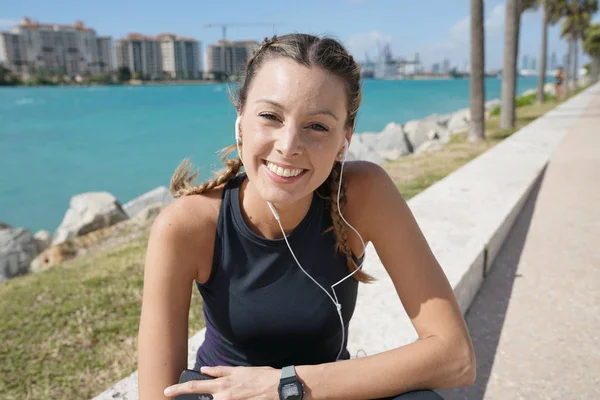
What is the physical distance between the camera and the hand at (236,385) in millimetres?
1539

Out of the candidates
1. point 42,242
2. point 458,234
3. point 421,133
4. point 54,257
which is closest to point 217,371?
point 458,234

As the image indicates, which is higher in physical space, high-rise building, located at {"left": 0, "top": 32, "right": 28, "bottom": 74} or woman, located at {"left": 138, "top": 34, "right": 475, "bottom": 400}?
high-rise building, located at {"left": 0, "top": 32, "right": 28, "bottom": 74}

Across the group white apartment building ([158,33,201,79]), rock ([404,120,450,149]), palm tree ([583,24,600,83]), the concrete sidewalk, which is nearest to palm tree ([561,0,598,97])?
palm tree ([583,24,600,83])

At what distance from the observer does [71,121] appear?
160 ft

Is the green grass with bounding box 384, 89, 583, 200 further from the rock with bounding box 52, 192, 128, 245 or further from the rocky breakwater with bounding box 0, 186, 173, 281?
the rock with bounding box 52, 192, 128, 245

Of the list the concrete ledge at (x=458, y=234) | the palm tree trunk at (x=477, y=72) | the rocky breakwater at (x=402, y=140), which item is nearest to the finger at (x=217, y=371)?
the concrete ledge at (x=458, y=234)

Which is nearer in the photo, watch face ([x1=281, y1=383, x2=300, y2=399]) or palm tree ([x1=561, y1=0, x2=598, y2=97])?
watch face ([x1=281, y1=383, x2=300, y2=399])

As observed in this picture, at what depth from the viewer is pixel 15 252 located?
769 cm

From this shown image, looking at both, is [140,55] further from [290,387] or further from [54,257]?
[290,387]

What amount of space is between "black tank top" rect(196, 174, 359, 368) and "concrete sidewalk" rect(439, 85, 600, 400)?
1.05 m

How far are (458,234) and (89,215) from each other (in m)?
7.58

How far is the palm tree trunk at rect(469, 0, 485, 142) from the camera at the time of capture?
35.4 feet

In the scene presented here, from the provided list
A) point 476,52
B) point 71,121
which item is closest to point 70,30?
point 71,121

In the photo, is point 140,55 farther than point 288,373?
Yes
